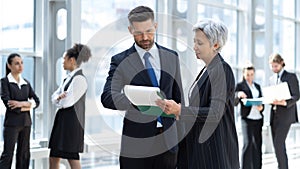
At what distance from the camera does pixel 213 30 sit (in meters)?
2.54

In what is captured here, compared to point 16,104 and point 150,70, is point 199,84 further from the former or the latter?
point 16,104

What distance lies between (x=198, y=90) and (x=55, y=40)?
3336 mm

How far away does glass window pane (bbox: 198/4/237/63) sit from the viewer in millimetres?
8017

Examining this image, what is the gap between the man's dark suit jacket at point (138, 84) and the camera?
2668mm

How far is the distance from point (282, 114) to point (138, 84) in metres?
3.44

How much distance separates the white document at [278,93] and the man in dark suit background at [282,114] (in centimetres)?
6

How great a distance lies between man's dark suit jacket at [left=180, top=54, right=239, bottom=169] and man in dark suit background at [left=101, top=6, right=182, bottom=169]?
A: 19 centimetres

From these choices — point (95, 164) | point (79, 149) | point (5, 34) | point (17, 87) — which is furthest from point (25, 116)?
point (95, 164)

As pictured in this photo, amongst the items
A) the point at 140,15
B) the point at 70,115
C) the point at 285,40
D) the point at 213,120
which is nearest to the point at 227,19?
the point at 285,40

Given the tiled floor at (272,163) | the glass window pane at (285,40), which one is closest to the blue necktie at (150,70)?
the tiled floor at (272,163)

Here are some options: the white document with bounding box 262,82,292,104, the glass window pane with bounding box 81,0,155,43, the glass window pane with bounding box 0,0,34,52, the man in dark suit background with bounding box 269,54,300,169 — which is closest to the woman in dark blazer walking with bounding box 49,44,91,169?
the glass window pane with bounding box 0,0,34,52

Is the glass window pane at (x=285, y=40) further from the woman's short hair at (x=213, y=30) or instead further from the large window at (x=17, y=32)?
the woman's short hair at (x=213, y=30)

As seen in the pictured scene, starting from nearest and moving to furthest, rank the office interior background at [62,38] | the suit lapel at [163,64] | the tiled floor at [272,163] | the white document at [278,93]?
the suit lapel at [163,64], the office interior background at [62,38], the white document at [278,93], the tiled floor at [272,163]

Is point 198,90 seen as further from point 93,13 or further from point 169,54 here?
point 93,13
